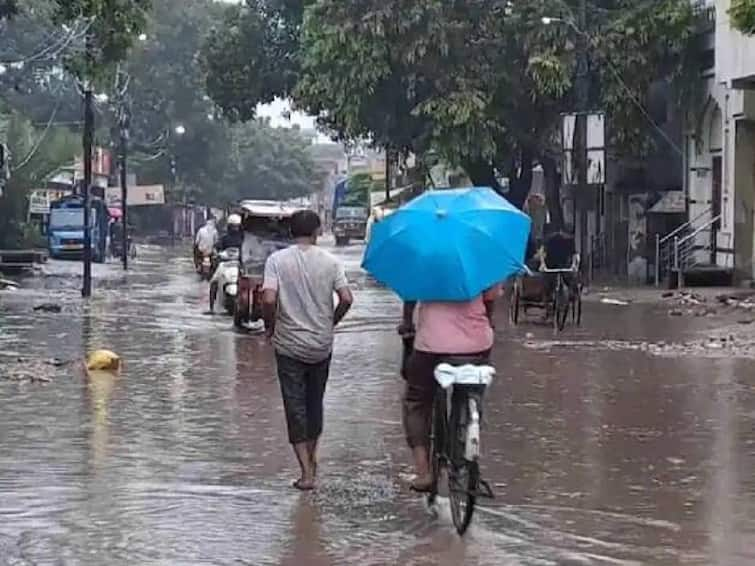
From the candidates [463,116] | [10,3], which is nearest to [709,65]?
[463,116]

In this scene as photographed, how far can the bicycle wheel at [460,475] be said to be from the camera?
827 cm

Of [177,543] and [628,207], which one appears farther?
[628,207]

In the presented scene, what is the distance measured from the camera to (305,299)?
31.4 ft

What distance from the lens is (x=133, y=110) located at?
87.2 meters

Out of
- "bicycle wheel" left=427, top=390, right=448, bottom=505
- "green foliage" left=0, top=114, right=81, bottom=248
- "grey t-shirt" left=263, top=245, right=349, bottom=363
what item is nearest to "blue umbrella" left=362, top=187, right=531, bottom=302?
"bicycle wheel" left=427, top=390, right=448, bottom=505

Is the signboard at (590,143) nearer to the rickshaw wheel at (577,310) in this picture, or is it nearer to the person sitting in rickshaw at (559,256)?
the rickshaw wheel at (577,310)

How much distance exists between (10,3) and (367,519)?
66.5 feet

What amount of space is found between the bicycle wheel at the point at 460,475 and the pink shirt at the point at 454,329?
31 centimetres

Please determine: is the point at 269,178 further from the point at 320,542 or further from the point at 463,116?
the point at 320,542

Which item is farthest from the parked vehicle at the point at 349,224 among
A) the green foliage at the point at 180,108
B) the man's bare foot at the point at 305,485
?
the man's bare foot at the point at 305,485

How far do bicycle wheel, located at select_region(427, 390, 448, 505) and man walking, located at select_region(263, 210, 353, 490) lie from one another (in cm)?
101

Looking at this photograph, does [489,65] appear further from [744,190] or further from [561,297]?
[561,297]

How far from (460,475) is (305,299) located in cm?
176

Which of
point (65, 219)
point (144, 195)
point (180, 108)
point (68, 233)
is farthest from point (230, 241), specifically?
point (180, 108)
